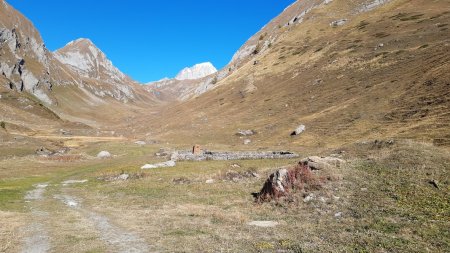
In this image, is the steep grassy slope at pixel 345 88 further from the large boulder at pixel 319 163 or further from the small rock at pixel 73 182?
the small rock at pixel 73 182

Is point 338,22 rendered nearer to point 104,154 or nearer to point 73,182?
point 104,154

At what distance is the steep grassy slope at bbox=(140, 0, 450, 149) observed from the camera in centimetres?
7444

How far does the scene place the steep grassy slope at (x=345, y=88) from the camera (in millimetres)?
74438

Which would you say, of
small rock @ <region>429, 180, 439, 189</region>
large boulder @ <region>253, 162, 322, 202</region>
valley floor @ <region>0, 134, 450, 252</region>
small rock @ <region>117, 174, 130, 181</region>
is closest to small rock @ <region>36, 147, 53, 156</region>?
valley floor @ <region>0, 134, 450, 252</region>

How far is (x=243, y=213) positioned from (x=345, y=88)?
285ft

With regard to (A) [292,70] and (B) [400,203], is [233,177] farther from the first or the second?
(A) [292,70]

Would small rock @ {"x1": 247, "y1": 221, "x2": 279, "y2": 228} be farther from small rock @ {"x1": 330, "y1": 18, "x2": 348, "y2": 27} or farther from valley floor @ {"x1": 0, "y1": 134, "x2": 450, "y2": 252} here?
small rock @ {"x1": 330, "y1": 18, "x2": 348, "y2": 27}

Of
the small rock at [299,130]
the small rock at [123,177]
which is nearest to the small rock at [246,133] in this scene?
the small rock at [299,130]

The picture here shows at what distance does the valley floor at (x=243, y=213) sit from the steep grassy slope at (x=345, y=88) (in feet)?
75.5

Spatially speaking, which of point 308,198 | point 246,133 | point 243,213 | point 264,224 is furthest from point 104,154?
point 264,224

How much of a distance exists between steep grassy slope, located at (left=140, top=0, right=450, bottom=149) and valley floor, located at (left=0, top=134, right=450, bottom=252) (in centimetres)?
2301

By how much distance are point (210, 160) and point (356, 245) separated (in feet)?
170

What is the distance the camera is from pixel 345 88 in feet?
355

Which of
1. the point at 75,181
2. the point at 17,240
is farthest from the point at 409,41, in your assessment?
the point at 17,240
